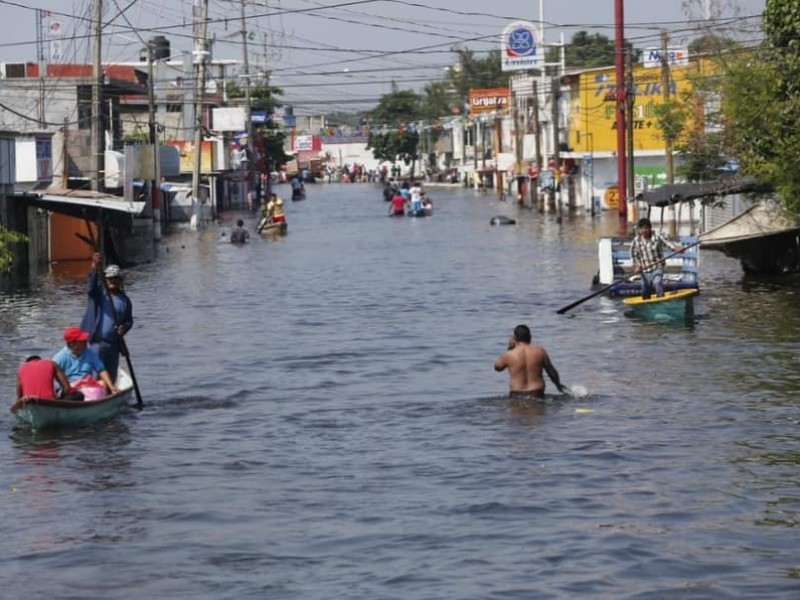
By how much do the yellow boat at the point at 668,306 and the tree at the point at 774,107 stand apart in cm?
563

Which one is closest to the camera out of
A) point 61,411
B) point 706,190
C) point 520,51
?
point 61,411

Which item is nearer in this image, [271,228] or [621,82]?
[621,82]

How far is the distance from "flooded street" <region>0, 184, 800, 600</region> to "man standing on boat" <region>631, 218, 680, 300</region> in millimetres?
936

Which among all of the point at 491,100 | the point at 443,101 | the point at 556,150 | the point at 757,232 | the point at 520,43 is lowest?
the point at 757,232

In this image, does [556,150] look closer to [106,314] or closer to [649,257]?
[649,257]

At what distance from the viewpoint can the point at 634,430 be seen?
1838 cm

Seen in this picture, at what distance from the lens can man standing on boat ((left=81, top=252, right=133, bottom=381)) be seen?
19.4 metres

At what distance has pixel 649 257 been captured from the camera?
2873 cm

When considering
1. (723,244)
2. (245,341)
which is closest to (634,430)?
(245,341)

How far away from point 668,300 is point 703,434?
10438 millimetres

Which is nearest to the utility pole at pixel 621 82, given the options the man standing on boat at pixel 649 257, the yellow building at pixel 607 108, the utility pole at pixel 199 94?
the yellow building at pixel 607 108

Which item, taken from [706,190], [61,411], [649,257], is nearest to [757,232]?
[706,190]

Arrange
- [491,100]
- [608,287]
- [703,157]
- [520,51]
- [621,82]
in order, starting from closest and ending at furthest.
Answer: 1. [608,287]
2. [703,157]
3. [621,82]
4. [520,51]
5. [491,100]

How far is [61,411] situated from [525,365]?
566 centimetres
